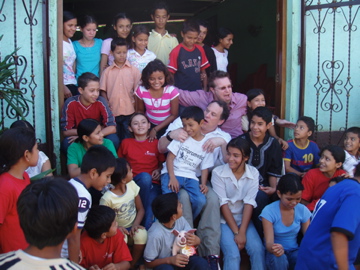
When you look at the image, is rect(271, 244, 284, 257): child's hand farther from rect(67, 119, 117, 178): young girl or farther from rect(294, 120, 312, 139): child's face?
rect(67, 119, 117, 178): young girl

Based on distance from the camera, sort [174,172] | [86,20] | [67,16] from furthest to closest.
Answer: [86,20]
[67,16]
[174,172]

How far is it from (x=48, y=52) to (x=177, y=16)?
820 centimetres

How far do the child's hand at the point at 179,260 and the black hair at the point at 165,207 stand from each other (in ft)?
1.01

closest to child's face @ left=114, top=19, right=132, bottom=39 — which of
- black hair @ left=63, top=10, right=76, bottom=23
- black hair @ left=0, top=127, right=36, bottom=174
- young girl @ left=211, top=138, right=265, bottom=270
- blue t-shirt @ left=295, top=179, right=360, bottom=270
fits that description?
black hair @ left=63, top=10, right=76, bottom=23

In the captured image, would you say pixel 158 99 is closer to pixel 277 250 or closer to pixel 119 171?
pixel 119 171

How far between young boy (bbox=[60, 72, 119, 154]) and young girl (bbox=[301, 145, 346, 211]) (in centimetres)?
205

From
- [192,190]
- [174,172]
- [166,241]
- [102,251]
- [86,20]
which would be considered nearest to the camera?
[102,251]

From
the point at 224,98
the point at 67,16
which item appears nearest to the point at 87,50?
the point at 67,16

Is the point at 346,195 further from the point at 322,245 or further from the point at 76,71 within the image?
the point at 76,71

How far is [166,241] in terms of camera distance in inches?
144

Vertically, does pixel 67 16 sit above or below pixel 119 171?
above

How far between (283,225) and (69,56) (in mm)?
3117

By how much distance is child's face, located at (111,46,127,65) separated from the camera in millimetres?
5077

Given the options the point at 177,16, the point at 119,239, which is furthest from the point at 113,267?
the point at 177,16
